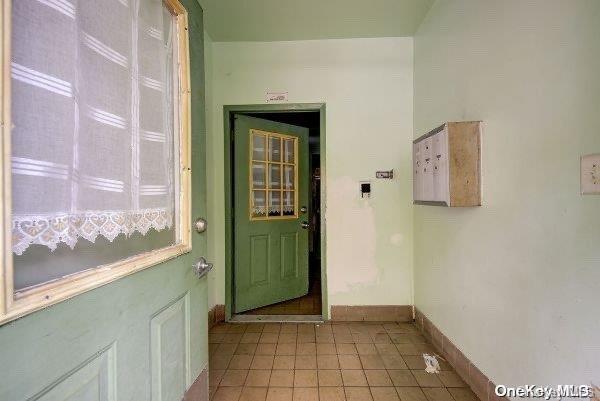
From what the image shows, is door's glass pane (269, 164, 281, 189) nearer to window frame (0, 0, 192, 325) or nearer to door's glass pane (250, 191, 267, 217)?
door's glass pane (250, 191, 267, 217)

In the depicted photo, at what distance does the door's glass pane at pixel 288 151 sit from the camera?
3.33 metres

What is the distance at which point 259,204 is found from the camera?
3141 mm

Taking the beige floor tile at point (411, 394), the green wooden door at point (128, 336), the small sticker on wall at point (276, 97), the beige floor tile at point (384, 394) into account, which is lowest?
the beige floor tile at point (384, 394)

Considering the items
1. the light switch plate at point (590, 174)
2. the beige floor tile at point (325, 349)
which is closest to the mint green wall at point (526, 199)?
the light switch plate at point (590, 174)

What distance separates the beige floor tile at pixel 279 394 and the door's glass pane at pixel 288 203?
1.82m

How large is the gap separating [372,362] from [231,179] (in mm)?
2060

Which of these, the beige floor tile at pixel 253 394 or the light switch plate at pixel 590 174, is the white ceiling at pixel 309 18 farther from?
the beige floor tile at pixel 253 394

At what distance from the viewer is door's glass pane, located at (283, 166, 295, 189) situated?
131 inches

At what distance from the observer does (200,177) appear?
59.2 inches

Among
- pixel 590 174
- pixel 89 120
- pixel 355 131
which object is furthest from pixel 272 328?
pixel 590 174

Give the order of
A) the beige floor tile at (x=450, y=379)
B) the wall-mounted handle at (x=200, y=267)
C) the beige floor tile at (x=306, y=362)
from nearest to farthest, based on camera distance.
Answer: the wall-mounted handle at (x=200, y=267), the beige floor tile at (x=450, y=379), the beige floor tile at (x=306, y=362)

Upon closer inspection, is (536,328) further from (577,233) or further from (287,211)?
(287,211)

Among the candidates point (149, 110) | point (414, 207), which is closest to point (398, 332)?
point (414, 207)

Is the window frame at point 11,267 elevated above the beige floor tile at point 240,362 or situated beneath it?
elevated above
